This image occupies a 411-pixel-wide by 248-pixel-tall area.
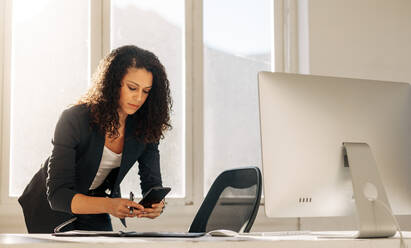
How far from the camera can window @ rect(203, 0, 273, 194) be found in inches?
144

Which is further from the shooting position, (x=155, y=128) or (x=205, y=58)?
(x=205, y=58)

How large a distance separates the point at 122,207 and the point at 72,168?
254 millimetres

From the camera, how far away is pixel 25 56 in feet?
11.1

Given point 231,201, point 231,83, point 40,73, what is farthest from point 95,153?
point 231,83

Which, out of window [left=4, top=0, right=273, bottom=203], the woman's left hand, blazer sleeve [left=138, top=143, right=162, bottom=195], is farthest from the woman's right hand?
window [left=4, top=0, right=273, bottom=203]

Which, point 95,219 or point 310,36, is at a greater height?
point 310,36

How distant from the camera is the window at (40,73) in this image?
3346mm

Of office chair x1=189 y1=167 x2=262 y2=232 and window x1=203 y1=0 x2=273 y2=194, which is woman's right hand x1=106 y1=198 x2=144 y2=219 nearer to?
office chair x1=189 y1=167 x2=262 y2=232

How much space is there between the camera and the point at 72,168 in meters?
2.21

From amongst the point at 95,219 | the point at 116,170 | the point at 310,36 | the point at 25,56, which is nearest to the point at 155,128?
the point at 116,170

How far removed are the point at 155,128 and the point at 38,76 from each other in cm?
119

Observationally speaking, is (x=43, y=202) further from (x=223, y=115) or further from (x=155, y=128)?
(x=223, y=115)

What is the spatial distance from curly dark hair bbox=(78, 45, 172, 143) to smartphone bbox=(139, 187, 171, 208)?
39 cm

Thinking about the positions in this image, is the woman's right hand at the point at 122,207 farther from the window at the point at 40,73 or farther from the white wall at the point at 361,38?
the white wall at the point at 361,38
